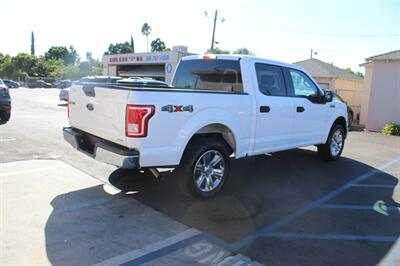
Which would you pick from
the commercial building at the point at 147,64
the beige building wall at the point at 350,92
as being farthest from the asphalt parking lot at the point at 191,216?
the commercial building at the point at 147,64

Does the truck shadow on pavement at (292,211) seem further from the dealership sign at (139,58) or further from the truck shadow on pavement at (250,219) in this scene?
the dealership sign at (139,58)

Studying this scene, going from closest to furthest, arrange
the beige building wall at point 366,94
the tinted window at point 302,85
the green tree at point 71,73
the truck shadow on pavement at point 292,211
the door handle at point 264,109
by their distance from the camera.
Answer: the truck shadow on pavement at point 292,211, the door handle at point 264,109, the tinted window at point 302,85, the beige building wall at point 366,94, the green tree at point 71,73

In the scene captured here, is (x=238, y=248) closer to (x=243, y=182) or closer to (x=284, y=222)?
(x=284, y=222)

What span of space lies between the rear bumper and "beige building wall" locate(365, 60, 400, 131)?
1533 cm

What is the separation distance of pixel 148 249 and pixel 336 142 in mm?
5862

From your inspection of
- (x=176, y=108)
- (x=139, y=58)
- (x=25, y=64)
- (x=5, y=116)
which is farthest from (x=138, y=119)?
(x=25, y=64)

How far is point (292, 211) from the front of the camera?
494cm

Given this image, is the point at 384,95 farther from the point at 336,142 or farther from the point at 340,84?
the point at 336,142

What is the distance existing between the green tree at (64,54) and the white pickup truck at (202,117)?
10976 centimetres

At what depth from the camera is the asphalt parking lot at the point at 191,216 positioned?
3629 millimetres

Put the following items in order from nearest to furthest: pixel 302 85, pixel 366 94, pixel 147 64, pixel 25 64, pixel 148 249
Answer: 1. pixel 148 249
2. pixel 302 85
3. pixel 366 94
4. pixel 147 64
5. pixel 25 64

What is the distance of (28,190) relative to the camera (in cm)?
517

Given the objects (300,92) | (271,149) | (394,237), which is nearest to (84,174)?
(271,149)

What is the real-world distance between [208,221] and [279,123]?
252cm
